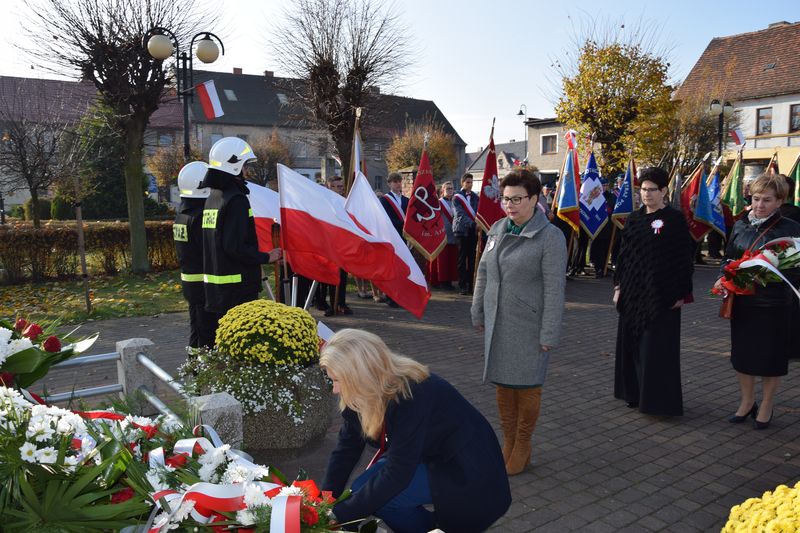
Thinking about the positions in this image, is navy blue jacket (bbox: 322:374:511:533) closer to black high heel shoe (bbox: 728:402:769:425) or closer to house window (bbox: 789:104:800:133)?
black high heel shoe (bbox: 728:402:769:425)

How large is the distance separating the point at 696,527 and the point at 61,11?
1569 cm

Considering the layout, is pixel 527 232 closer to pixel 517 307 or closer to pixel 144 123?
pixel 517 307

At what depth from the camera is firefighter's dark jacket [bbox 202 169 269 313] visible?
5691 mm

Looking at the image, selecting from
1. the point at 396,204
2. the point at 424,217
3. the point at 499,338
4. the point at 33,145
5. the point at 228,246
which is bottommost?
the point at 499,338

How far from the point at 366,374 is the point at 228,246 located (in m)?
3.26

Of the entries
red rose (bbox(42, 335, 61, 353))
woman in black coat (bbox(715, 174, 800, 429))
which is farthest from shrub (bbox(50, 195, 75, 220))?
woman in black coat (bbox(715, 174, 800, 429))

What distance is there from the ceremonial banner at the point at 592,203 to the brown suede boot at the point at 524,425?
952 cm

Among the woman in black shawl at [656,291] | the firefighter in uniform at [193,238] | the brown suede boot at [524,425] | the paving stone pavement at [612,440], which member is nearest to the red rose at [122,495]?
the paving stone pavement at [612,440]

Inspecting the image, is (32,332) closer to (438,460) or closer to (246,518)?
(246,518)

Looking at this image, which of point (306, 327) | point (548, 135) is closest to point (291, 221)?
point (306, 327)

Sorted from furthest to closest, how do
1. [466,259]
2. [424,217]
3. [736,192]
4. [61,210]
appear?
1. [61,210]
2. [736,192]
3. [466,259]
4. [424,217]

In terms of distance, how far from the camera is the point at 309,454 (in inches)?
200

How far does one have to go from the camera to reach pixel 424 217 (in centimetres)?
1118

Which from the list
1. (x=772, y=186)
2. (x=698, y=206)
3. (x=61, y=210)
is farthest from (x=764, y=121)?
(x=772, y=186)
